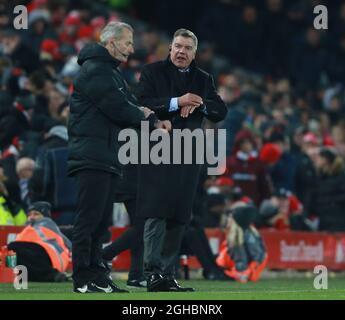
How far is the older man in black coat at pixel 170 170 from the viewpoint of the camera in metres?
12.9

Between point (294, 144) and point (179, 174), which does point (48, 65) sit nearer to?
point (294, 144)

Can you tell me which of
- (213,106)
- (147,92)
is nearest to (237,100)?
(213,106)

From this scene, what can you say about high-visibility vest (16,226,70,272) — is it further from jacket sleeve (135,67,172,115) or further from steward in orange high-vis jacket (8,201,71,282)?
jacket sleeve (135,67,172,115)

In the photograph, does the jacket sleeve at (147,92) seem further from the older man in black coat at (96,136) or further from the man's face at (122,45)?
the man's face at (122,45)

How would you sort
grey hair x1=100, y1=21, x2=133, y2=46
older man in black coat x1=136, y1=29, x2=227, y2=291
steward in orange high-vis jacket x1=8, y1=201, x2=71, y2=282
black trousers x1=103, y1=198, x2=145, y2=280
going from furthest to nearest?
steward in orange high-vis jacket x1=8, y1=201, x2=71, y2=282 → black trousers x1=103, y1=198, x2=145, y2=280 → older man in black coat x1=136, y1=29, x2=227, y2=291 → grey hair x1=100, y1=21, x2=133, y2=46

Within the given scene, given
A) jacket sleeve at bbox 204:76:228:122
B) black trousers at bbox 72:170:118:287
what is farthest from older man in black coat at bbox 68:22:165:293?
jacket sleeve at bbox 204:76:228:122

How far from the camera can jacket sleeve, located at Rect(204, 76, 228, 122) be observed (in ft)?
43.3

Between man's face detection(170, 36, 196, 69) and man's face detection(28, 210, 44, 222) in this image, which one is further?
man's face detection(28, 210, 44, 222)

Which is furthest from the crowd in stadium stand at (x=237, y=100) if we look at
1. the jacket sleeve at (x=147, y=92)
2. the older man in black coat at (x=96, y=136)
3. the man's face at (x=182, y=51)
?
the older man in black coat at (x=96, y=136)

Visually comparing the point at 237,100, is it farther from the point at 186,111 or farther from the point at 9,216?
the point at 186,111

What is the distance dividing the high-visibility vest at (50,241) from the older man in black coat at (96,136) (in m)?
2.78
